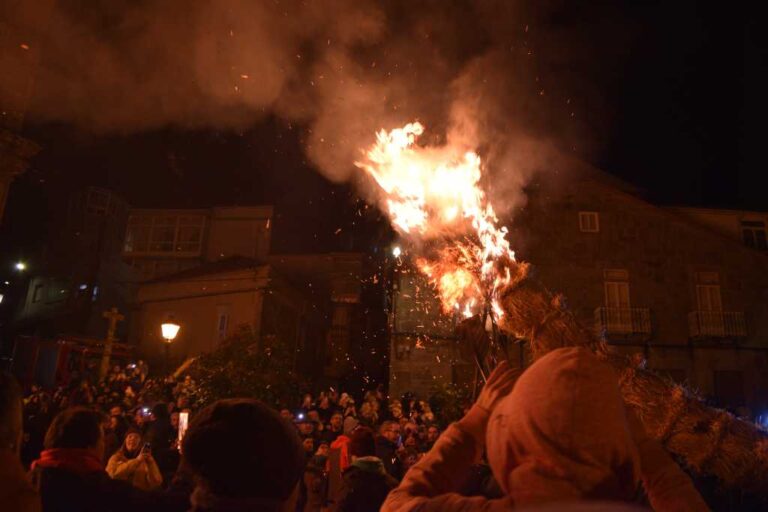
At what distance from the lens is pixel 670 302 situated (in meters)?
21.6

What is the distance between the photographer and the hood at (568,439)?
1.57m

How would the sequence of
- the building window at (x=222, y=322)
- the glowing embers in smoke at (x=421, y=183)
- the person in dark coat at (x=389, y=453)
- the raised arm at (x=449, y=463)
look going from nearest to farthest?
the raised arm at (x=449, y=463)
the person in dark coat at (x=389, y=453)
the glowing embers in smoke at (x=421, y=183)
the building window at (x=222, y=322)

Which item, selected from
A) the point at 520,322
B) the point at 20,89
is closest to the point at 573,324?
the point at 520,322

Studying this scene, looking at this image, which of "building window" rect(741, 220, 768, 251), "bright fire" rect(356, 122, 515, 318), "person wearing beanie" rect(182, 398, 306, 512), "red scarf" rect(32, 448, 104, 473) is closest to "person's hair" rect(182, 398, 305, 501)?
"person wearing beanie" rect(182, 398, 306, 512)

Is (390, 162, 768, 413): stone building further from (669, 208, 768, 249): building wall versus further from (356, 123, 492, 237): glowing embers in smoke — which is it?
(356, 123, 492, 237): glowing embers in smoke

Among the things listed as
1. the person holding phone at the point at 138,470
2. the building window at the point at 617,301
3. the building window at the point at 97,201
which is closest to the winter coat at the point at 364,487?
Answer: the person holding phone at the point at 138,470

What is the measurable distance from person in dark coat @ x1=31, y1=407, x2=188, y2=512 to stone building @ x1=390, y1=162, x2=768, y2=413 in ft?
59.5

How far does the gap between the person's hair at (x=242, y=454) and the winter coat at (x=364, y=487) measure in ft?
9.47

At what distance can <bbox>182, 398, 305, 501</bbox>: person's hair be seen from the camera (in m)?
1.70

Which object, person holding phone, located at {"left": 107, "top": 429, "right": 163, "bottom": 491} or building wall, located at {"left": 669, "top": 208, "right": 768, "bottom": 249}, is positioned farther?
building wall, located at {"left": 669, "top": 208, "right": 768, "bottom": 249}

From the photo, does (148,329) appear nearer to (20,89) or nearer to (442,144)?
(20,89)

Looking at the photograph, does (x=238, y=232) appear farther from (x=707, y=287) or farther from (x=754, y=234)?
(x=754, y=234)

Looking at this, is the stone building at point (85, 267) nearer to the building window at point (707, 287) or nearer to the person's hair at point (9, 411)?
the building window at point (707, 287)

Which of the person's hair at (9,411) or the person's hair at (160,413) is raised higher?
the person's hair at (9,411)
